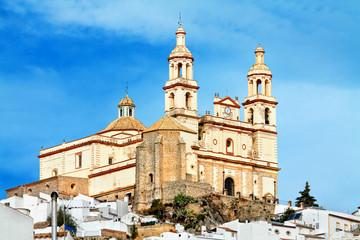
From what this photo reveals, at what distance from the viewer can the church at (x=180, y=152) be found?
94.4 m

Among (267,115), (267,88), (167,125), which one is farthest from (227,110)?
(167,125)

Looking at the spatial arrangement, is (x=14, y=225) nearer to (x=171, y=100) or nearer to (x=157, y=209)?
(x=157, y=209)

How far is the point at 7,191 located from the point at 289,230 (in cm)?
3776

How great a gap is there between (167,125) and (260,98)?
1764 centimetres

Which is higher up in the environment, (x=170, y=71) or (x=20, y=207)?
(x=170, y=71)

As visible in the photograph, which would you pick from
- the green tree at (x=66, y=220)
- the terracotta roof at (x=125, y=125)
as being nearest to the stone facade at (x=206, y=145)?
the green tree at (x=66, y=220)

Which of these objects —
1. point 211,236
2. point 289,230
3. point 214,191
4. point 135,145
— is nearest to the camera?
point 211,236

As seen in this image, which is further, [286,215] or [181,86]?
[181,86]

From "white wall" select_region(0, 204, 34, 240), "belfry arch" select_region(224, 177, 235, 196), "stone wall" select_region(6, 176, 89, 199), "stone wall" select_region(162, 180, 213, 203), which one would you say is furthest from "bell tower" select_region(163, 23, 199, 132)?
"white wall" select_region(0, 204, 34, 240)

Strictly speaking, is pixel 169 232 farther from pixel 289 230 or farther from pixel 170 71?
pixel 170 71

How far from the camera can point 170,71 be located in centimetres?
10512

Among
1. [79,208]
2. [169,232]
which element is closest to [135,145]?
[79,208]

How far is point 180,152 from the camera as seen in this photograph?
94.3 metres

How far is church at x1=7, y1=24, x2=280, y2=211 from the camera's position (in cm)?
9444
